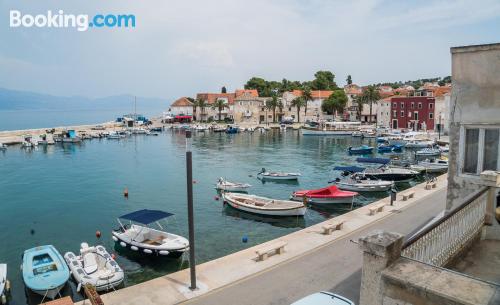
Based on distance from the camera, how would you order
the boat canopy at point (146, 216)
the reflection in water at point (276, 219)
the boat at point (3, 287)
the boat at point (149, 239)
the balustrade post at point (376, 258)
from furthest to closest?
the reflection in water at point (276, 219) < the boat canopy at point (146, 216) < the boat at point (149, 239) < the boat at point (3, 287) < the balustrade post at point (376, 258)

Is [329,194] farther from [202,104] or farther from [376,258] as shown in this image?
[202,104]

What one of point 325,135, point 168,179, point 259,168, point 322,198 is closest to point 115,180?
point 168,179

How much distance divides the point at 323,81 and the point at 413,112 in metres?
64.8

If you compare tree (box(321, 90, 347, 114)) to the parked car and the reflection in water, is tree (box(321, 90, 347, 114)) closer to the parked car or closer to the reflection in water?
the reflection in water

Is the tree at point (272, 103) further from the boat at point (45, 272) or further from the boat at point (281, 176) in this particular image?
the boat at point (45, 272)

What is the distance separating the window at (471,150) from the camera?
1379 centimetres

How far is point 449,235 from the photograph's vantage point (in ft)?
32.4

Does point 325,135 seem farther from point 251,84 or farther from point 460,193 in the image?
point 460,193

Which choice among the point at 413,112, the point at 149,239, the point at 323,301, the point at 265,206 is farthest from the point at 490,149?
the point at 413,112

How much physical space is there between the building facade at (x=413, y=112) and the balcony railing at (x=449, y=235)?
3961 inches

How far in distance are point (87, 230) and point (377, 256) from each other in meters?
28.8

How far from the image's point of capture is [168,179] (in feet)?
171

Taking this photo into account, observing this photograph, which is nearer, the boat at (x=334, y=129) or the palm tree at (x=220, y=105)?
the boat at (x=334, y=129)

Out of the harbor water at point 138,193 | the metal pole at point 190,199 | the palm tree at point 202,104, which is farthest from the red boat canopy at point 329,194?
the palm tree at point 202,104
